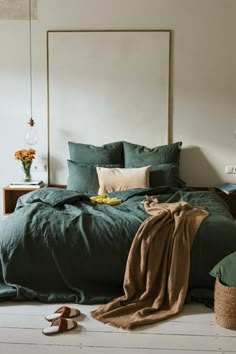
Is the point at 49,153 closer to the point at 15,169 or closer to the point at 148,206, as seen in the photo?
the point at 15,169

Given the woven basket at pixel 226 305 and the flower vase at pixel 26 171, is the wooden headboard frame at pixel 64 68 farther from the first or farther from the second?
the woven basket at pixel 226 305

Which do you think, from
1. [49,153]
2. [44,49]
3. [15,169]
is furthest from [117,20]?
[15,169]

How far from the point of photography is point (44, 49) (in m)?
5.09

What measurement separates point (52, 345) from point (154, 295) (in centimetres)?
77

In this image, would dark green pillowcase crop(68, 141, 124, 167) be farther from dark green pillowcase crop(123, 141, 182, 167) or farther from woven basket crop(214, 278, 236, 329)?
woven basket crop(214, 278, 236, 329)

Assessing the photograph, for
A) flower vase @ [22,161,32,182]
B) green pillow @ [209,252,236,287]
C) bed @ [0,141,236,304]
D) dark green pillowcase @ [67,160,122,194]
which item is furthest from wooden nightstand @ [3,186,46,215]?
green pillow @ [209,252,236,287]

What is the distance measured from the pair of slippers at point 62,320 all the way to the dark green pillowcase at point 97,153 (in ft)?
7.38

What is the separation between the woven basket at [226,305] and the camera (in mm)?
2672

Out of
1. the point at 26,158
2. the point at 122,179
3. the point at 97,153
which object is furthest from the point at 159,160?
the point at 26,158

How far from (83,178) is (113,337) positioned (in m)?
2.37

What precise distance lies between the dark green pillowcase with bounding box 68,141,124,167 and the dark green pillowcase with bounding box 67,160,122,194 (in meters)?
0.07

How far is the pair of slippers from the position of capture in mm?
2645

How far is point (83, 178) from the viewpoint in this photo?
4.79m

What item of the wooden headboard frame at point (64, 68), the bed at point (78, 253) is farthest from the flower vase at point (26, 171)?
the bed at point (78, 253)
